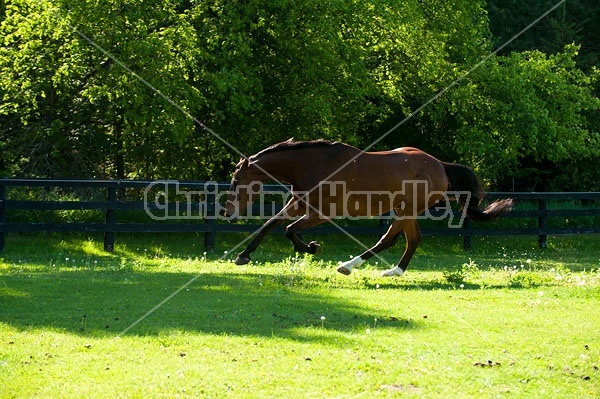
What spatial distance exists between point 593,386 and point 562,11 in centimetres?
3180

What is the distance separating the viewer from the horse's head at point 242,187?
11.1 meters

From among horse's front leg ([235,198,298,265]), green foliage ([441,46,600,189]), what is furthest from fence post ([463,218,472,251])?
horse's front leg ([235,198,298,265])

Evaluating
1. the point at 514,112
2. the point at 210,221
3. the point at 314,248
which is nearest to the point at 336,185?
the point at 314,248

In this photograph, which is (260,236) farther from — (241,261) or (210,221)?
(210,221)

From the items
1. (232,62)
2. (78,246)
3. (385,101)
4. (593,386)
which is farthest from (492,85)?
(593,386)

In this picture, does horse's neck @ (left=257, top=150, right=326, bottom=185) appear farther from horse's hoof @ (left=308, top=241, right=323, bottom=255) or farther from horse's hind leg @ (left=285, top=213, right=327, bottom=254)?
horse's hoof @ (left=308, top=241, right=323, bottom=255)

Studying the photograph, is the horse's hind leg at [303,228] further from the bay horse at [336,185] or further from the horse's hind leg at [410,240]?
the horse's hind leg at [410,240]

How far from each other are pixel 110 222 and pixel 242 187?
5061 millimetres

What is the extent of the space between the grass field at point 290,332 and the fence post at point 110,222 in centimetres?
220

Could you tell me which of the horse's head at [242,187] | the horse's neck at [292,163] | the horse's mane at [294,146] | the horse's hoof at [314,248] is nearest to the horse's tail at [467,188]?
the horse's mane at [294,146]

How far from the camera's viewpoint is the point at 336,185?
11250 millimetres

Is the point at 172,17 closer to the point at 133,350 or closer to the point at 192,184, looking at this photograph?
the point at 192,184

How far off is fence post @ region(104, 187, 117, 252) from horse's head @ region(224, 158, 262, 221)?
4.82 metres

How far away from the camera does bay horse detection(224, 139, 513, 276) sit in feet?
36.7
